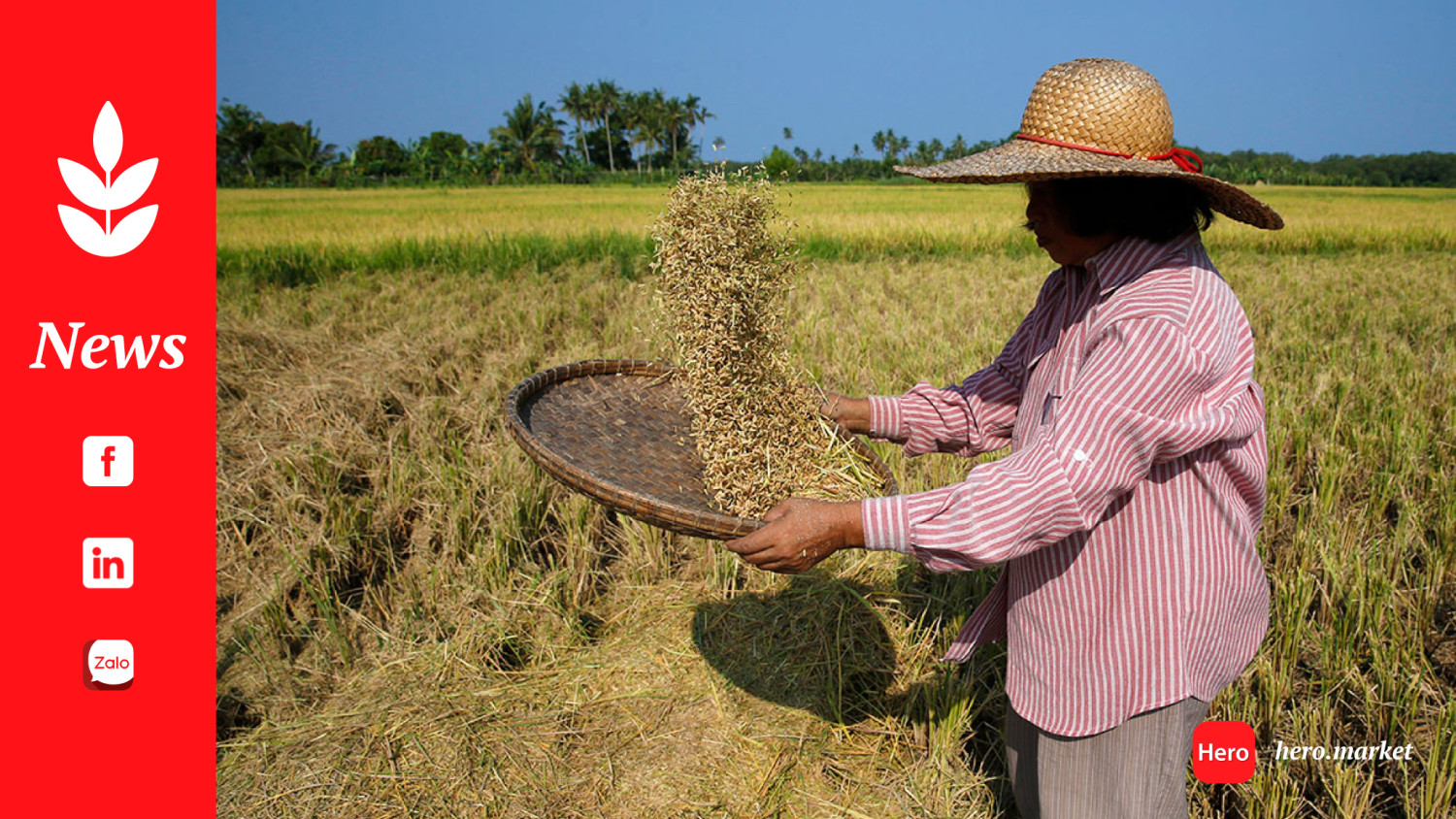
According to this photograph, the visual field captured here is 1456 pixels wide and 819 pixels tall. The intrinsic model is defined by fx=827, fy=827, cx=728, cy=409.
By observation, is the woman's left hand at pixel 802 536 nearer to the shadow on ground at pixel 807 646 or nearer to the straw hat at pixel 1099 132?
the straw hat at pixel 1099 132

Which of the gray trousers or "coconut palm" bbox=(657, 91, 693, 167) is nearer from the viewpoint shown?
the gray trousers

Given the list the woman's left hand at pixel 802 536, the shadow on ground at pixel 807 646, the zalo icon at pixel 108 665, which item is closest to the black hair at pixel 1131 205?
the woman's left hand at pixel 802 536

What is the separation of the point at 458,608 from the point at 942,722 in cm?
158

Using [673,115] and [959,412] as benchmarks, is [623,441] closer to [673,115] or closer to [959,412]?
[959,412]

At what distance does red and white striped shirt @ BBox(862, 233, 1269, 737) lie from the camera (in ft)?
3.96

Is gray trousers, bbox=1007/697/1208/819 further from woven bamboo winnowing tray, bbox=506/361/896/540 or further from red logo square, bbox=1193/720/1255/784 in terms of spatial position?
woven bamboo winnowing tray, bbox=506/361/896/540

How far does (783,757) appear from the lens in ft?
7.15

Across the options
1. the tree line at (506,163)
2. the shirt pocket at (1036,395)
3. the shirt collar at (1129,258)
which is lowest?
the shirt pocket at (1036,395)

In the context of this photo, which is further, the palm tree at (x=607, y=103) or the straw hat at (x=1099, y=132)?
the palm tree at (x=607, y=103)

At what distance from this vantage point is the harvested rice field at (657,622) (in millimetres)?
2062

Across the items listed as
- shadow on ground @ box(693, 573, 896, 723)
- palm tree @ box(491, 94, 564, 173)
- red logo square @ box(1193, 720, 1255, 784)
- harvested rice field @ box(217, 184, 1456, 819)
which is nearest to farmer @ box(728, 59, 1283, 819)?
red logo square @ box(1193, 720, 1255, 784)

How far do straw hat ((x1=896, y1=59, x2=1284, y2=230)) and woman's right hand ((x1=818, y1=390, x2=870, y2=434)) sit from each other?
67cm

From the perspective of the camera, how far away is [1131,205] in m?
1.37

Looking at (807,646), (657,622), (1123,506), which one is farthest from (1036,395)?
(657,622)
